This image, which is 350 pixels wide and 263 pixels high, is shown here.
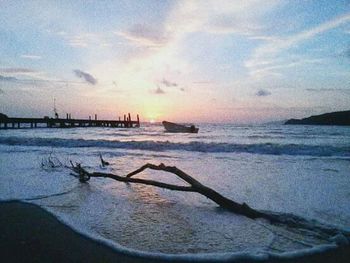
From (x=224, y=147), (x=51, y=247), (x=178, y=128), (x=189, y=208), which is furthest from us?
(x=178, y=128)

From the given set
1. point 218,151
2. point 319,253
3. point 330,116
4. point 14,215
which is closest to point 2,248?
point 14,215

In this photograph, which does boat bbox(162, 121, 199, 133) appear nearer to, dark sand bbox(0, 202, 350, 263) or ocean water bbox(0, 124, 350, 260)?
ocean water bbox(0, 124, 350, 260)

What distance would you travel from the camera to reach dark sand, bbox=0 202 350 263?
3.62 metres

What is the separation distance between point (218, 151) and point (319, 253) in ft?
55.7

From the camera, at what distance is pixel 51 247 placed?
391 cm

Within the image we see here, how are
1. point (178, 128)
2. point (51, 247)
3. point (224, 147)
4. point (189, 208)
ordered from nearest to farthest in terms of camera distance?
point (51, 247), point (189, 208), point (224, 147), point (178, 128)

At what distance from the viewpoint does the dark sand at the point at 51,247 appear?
142 inches

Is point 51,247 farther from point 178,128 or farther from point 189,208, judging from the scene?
point 178,128

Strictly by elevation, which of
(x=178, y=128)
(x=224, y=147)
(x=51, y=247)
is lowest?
(x=224, y=147)

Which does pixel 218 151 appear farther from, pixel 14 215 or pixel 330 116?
pixel 330 116

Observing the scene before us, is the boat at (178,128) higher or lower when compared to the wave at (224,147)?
higher

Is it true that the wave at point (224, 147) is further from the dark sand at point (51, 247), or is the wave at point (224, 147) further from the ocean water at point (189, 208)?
the dark sand at point (51, 247)

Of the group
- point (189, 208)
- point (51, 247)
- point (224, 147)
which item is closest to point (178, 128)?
point (224, 147)

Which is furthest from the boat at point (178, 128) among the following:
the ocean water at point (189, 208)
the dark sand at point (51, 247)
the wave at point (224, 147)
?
the dark sand at point (51, 247)
